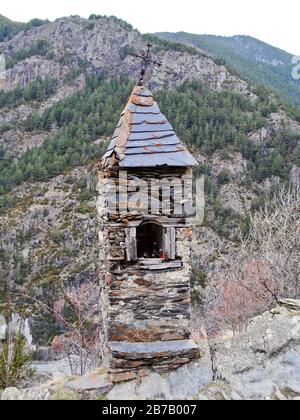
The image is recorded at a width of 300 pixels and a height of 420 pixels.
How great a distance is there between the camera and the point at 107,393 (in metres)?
4.28

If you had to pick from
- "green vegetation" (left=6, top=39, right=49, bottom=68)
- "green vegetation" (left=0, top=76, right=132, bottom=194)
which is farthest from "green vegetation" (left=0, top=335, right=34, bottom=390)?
"green vegetation" (left=6, top=39, right=49, bottom=68)

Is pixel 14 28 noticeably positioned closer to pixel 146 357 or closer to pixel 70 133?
pixel 70 133

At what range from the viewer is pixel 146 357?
443cm

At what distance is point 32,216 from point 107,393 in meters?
39.4

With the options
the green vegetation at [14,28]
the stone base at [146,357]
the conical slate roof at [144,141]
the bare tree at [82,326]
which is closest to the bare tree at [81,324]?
the bare tree at [82,326]

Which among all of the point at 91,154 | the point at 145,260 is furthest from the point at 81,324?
the point at 91,154

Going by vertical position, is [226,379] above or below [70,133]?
below

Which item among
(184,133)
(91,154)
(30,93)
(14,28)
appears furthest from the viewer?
(14,28)

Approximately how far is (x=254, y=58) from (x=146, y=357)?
494ft

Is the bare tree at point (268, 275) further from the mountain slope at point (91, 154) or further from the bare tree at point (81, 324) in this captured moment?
the mountain slope at point (91, 154)

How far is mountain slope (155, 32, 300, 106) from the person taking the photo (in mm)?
92562

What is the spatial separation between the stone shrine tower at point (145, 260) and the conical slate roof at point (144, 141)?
0.01 m

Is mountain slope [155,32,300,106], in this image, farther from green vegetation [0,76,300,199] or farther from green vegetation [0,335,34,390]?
green vegetation [0,335,34,390]
